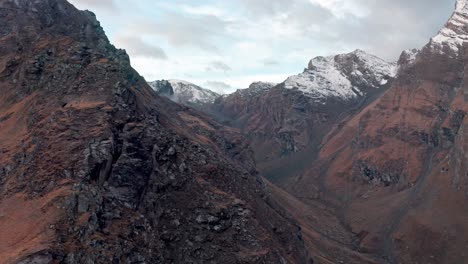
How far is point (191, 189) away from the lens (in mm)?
→ 78250

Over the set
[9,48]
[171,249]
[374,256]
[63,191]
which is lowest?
[374,256]

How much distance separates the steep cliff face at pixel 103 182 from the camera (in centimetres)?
5941

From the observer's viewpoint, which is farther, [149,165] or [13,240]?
[149,165]

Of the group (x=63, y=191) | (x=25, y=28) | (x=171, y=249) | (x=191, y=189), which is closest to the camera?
(x=63, y=191)

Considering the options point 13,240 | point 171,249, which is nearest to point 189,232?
point 171,249

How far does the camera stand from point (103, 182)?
6744cm

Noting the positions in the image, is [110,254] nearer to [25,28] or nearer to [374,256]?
[25,28]

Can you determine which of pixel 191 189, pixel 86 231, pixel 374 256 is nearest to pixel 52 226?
pixel 86 231

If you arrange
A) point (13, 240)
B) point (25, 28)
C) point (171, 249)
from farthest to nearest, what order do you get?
1. point (25, 28)
2. point (171, 249)
3. point (13, 240)

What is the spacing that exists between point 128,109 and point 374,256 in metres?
131

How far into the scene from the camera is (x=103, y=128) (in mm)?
73062

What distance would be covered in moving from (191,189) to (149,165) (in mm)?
7404

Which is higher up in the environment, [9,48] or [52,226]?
[9,48]

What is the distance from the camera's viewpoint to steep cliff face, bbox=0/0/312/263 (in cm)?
5941
